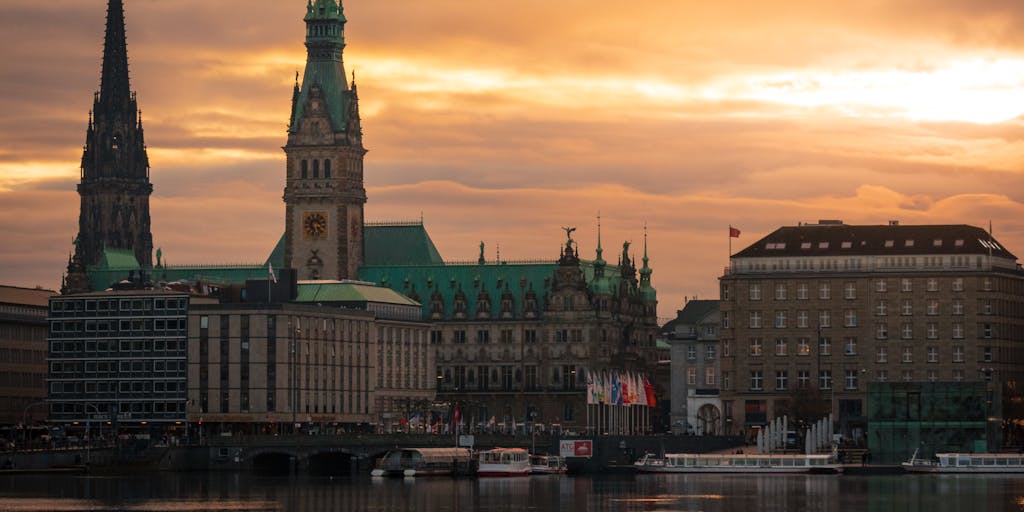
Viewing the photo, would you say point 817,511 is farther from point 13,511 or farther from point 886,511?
point 13,511

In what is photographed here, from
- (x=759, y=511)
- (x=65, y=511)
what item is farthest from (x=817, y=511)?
(x=65, y=511)

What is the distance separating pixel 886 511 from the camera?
7849 inches

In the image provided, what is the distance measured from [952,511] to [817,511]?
10.3 m

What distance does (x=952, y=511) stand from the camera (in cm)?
19988

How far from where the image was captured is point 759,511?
19975cm

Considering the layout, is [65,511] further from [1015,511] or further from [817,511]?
[1015,511]

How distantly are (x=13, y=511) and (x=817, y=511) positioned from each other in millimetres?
60220

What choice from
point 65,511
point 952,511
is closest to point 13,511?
point 65,511

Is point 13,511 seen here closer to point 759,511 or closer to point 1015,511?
point 759,511

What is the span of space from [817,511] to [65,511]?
2218 inches

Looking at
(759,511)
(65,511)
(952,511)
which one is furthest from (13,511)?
(952,511)

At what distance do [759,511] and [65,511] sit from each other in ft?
171

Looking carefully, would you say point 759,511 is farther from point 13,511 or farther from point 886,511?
point 13,511

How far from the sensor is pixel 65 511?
655 feet
